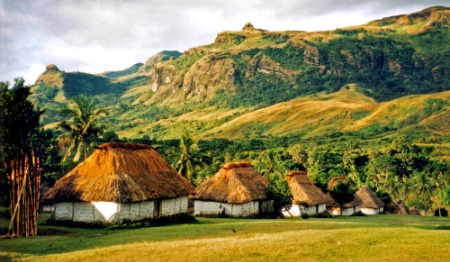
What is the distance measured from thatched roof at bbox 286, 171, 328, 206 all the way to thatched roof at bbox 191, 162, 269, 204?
7150 mm

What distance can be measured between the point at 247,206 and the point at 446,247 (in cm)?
2775

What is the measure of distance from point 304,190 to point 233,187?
1445cm

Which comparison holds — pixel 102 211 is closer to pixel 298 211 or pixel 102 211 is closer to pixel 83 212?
pixel 83 212

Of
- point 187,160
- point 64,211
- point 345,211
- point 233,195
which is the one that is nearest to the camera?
point 64,211

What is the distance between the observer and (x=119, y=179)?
35.8 meters

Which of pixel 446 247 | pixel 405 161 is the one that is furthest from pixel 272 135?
pixel 446 247

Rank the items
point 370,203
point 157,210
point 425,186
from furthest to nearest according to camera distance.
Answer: point 425,186 < point 370,203 < point 157,210

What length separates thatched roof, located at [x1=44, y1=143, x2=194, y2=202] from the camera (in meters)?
34.8

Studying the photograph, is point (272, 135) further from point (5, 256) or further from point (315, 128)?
point (5, 256)

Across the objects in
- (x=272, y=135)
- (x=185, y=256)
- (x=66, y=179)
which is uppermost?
(x=272, y=135)

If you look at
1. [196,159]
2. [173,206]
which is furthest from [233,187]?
[173,206]

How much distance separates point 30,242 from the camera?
23.3m

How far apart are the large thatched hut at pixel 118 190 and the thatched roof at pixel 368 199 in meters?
49.2

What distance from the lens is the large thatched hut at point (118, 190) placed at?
3434cm
